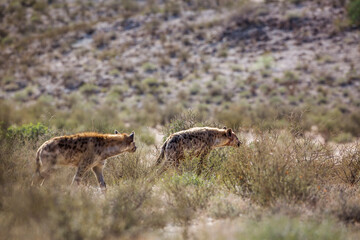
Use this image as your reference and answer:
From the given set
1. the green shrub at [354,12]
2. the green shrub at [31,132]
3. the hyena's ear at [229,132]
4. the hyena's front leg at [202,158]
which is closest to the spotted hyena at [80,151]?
the hyena's front leg at [202,158]

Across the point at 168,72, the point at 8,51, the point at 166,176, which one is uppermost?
the point at 166,176

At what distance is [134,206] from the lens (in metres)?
7.98

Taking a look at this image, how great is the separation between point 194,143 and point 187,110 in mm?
5034

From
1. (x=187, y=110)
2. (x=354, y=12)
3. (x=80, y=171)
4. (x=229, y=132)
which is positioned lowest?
(x=354, y=12)

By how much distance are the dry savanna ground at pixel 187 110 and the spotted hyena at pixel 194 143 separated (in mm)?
316

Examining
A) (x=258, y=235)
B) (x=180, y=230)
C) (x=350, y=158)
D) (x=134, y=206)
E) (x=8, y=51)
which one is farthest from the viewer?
(x=8, y=51)

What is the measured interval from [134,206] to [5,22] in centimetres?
4320

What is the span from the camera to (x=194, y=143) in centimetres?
1134

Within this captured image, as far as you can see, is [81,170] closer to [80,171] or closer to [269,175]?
[80,171]

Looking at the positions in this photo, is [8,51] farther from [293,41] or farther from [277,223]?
[277,223]

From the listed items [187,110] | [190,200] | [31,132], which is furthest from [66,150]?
[187,110]

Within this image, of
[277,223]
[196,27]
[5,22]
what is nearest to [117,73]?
[196,27]

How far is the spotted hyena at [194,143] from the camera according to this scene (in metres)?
11.0

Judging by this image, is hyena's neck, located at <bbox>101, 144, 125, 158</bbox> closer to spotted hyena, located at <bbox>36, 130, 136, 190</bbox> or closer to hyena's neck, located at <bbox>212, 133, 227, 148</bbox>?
spotted hyena, located at <bbox>36, 130, 136, 190</bbox>
